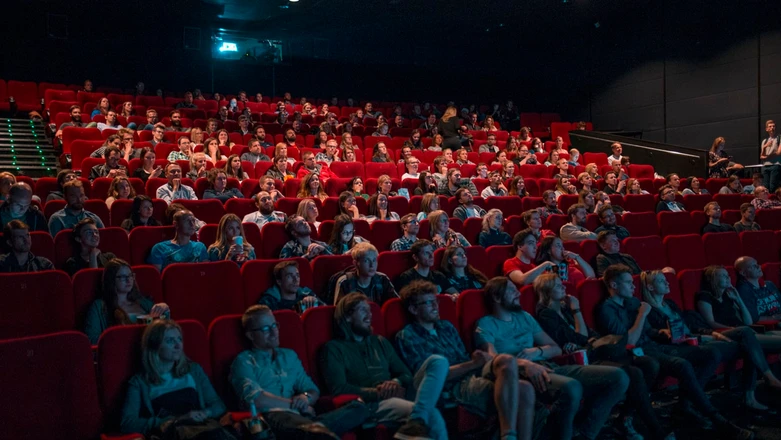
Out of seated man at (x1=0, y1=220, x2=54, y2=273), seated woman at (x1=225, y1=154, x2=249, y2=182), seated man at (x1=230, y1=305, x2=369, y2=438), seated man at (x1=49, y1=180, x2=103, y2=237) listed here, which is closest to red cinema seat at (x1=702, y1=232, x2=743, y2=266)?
seated man at (x1=230, y1=305, x2=369, y2=438)

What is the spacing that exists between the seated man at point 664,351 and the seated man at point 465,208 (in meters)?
1.30

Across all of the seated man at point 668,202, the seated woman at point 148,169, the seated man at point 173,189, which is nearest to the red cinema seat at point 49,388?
the seated man at point 173,189

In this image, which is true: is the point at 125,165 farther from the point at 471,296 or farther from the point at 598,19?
the point at 598,19

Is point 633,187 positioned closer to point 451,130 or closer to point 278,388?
point 451,130

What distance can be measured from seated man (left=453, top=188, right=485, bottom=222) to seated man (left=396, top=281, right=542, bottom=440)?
1.66 meters

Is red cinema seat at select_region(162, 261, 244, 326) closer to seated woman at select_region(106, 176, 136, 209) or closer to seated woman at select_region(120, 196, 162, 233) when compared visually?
seated woman at select_region(120, 196, 162, 233)

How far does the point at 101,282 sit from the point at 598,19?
24.5 feet

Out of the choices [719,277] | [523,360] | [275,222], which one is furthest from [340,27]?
[523,360]

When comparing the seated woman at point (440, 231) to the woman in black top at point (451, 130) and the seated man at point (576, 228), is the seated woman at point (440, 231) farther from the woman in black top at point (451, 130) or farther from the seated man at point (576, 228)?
the woman in black top at point (451, 130)

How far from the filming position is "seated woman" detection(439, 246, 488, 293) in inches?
108

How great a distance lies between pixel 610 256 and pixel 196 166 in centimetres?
252

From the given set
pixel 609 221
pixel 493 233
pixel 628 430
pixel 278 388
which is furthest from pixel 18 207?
pixel 609 221

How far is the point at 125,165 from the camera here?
158 inches

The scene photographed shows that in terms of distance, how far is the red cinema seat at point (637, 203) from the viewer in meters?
4.59
